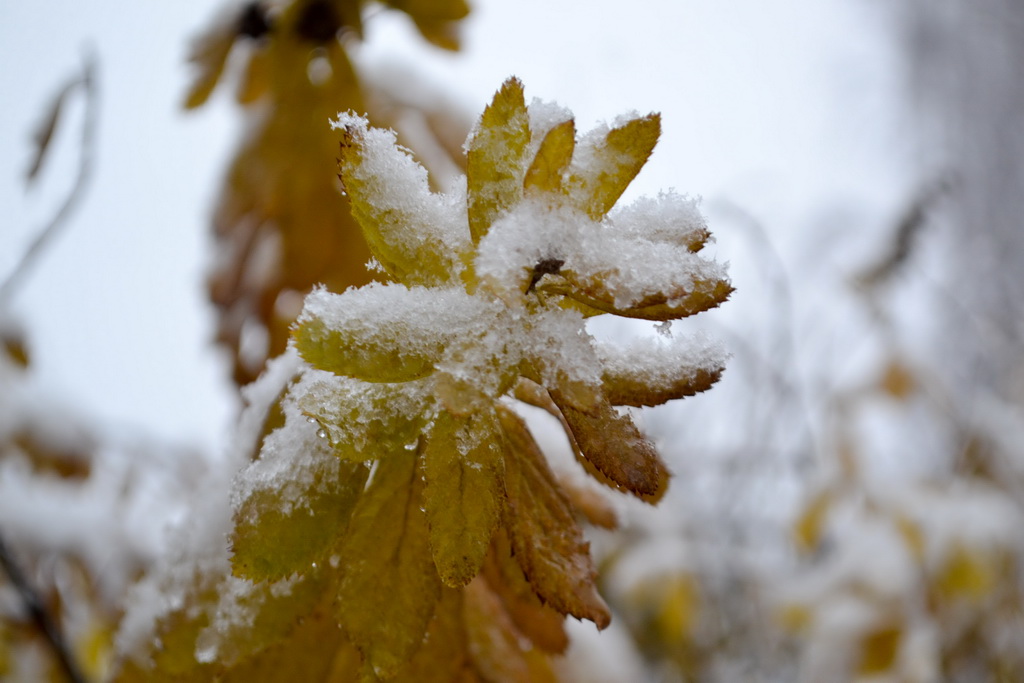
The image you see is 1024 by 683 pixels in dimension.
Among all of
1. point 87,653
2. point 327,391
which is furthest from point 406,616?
point 87,653

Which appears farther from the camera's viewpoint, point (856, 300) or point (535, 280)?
point (856, 300)

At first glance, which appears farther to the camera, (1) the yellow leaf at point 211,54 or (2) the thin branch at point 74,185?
(1) the yellow leaf at point 211,54

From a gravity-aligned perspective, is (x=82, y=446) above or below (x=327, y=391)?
below

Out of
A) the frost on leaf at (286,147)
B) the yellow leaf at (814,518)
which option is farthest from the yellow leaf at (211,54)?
the yellow leaf at (814,518)

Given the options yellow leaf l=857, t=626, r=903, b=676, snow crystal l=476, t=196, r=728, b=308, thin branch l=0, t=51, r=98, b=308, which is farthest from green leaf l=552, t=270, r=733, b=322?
yellow leaf l=857, t=626, r=903, b=676

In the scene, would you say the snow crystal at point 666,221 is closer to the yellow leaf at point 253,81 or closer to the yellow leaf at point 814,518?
the yellow leaf at point 253,81

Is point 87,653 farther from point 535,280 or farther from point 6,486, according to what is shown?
point 535,280
